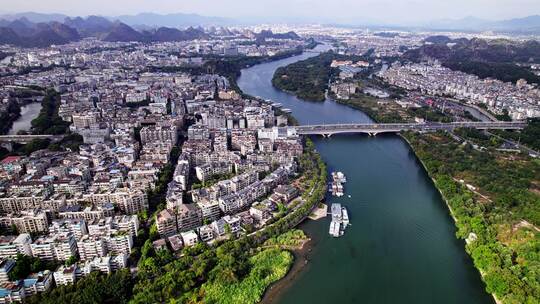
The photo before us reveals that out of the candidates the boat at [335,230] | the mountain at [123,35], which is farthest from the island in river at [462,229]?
the mountain at [123,35]

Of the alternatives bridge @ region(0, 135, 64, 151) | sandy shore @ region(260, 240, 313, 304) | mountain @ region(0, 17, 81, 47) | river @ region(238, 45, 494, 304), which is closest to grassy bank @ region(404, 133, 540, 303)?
river @ region(238, 45, 494, 304)

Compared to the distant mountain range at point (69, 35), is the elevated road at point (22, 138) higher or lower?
lower

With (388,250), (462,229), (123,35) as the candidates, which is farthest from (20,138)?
(123,35)

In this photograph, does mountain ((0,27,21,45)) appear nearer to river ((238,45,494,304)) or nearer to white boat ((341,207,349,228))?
river ((238,45,494,304))

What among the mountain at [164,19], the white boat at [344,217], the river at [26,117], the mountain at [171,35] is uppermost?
the mountain at [164,19]

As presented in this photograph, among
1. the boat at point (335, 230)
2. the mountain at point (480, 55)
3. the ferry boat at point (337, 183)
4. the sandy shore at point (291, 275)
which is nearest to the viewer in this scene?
the sandy shore at point (291, 275)

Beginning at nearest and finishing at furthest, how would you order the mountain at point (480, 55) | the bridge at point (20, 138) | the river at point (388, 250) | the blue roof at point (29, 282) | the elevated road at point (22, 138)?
the blue roof at point (29, 282), the river at point (388, 250), the bridge at point (20, 138), the elevated road at point (22, 138), the mountain at point (480, 55)

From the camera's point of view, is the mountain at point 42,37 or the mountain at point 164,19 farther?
the mountain at point 164,19

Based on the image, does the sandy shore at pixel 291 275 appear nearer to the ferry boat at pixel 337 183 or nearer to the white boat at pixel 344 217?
the white boat at pixel 344 217
